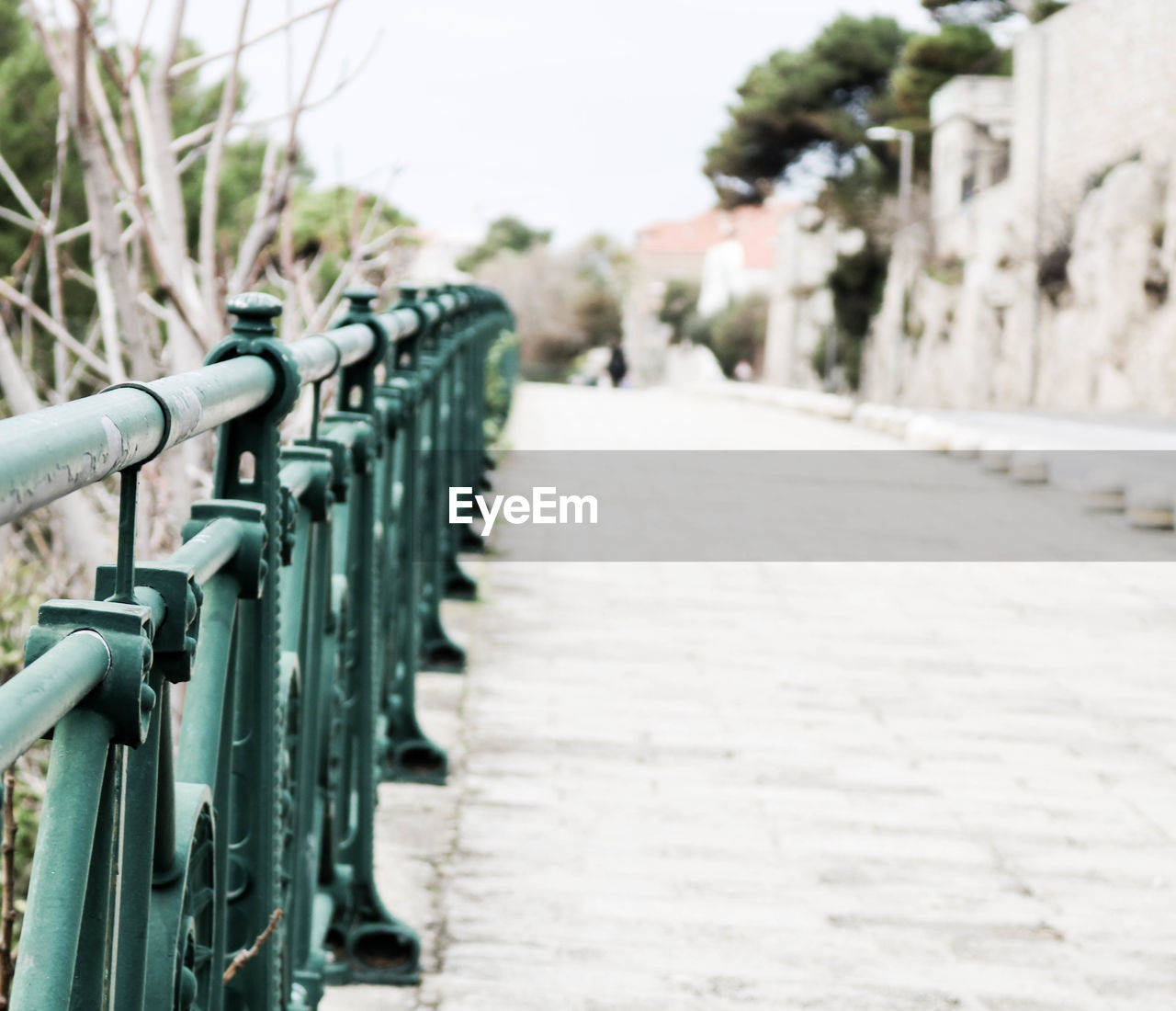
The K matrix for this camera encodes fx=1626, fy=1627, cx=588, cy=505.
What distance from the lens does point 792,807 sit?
4.50 meters

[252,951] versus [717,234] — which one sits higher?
[717,234]

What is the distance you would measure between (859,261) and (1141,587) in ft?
136

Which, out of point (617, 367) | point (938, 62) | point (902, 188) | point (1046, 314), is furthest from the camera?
point (938, 62)

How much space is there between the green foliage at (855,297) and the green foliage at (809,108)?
3.44 metres

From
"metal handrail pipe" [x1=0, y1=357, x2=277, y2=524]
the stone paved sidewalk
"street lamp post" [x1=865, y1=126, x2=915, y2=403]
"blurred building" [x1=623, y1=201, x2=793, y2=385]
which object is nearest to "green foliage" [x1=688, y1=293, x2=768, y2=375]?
"blurred building" [x1=623, y1=201, x2=793, y2=385]

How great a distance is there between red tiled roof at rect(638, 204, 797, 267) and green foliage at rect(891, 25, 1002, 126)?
44.7m

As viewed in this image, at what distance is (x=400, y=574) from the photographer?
4.49 m

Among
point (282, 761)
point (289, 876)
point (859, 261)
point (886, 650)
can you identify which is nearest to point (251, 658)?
point (282, 761)

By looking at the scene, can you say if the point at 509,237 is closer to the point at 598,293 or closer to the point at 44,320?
the point at 598,293

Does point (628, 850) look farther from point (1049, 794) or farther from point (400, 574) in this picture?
point (1049, 794)

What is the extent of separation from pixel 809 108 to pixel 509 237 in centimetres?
5723

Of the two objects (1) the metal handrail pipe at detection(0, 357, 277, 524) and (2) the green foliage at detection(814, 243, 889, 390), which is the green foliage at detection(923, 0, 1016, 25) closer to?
(2) the green foliage at detection(814, 243, 889, 390)

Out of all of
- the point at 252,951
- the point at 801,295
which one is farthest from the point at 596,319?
the point at 252,951

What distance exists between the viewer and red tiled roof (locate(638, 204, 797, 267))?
305 ft
